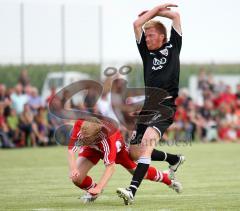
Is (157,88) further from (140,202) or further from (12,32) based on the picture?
(12,32)

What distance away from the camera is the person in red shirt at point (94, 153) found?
30.6ft

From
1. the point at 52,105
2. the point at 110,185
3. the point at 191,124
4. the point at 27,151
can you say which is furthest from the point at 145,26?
the point at 191,124

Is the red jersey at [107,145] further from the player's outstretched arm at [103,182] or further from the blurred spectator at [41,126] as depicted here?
the blurred spectator at [41,126]

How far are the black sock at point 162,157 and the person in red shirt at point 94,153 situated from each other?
0.85 feet

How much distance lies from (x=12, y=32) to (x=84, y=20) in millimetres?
3192

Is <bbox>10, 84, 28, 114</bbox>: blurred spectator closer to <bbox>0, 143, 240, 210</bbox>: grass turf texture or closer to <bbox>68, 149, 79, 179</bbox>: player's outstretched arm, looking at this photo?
<bbox>0, 143, 240, 210</bbox>: grass turf texture

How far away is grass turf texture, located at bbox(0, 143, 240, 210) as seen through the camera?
→ 29.3 feet

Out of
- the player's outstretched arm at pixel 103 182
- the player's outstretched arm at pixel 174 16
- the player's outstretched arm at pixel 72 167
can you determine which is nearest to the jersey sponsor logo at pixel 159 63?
the player's outstretched arm at pixel 174 16

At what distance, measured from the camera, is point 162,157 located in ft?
33.7

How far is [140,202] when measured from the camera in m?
9.29

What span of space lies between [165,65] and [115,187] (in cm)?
272

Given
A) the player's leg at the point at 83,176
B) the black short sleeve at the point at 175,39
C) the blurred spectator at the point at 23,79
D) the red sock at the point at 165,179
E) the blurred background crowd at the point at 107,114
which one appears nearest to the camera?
the black short sleeve at the point at 175,39

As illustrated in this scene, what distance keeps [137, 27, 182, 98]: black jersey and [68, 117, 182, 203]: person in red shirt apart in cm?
84

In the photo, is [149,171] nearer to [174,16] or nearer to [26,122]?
[174,16]
